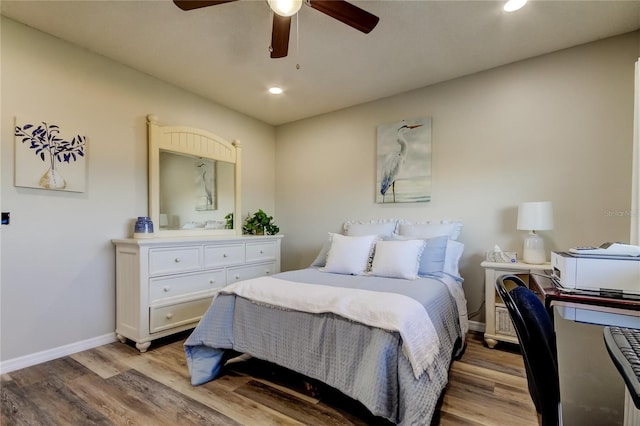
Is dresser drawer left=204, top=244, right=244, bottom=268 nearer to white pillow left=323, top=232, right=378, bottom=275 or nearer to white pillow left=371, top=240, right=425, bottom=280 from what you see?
white pillow left=323, top=232, right=378, bottom=275

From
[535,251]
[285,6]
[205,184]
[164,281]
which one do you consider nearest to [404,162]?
[535,251]

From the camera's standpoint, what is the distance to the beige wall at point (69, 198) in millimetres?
2266

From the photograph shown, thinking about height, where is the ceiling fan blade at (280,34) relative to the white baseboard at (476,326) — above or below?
above

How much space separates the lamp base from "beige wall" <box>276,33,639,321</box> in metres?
0.17

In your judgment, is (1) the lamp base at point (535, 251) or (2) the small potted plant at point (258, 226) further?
(2) the small potted plant at point (258, 226)

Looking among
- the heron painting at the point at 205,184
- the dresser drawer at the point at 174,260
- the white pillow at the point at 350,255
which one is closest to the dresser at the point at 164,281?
the dresser drawer at the point at 174,260

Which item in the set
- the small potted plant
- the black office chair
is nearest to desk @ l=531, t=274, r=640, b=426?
the black office chair

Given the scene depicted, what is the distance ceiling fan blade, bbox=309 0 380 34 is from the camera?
1.68 metres

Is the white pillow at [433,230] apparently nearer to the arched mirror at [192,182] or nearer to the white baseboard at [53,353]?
the arched mirror at [192,182]

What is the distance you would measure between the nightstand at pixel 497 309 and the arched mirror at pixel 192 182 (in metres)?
2.87

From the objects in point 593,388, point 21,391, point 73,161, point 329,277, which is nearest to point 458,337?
point 593,388

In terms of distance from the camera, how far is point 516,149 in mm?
2842

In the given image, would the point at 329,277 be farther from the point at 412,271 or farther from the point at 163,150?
the point at 163,150

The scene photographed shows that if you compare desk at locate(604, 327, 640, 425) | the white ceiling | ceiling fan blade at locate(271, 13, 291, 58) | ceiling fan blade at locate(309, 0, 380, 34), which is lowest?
desk at locate(604, 327, 640, 425)
